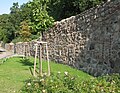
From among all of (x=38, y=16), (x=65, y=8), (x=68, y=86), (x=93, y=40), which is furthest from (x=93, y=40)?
(x=65, y=8)

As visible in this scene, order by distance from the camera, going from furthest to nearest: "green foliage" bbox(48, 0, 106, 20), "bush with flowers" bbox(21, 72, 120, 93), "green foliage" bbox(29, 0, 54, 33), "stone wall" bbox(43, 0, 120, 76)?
"green foliage" bbox(48, 0, 106, 20)
"green foliage" bbox(29, 0, 54, 33)
"stone wall" bbox(43, 0, 120, 76)
"bush with flowers" bbox(21, 72, 120, 93)

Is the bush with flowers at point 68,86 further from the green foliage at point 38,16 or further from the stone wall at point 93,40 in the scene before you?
the green foliage at point 38,16

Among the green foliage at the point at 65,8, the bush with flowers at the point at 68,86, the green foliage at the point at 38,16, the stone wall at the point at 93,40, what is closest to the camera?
the bush with flowers at the point at 68,86

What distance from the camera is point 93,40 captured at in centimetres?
1341

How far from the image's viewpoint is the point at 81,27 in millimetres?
14922

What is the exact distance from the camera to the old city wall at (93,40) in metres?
11.5

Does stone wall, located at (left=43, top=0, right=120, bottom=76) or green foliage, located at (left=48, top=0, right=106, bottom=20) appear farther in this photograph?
green foliage, located at (left=48, top=0, right=106, bottom=20)

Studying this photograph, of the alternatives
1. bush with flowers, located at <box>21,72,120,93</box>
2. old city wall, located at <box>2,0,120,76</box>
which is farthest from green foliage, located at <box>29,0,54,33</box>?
bush with flowers, located at <box>21,72,120,93</box>

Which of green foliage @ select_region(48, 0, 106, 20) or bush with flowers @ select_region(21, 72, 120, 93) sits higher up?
green foliage @ select_region(48, 0, 106, 20)

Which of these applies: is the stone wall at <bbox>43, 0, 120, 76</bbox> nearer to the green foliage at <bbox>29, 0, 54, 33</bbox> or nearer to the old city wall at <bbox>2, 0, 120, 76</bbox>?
the old city wall at <bbox>2, 0, 120, 76</bbox>

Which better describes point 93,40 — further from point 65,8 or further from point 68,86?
point 65,8

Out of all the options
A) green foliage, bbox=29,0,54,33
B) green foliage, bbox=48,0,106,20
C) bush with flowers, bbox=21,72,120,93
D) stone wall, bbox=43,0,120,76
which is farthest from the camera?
green foliage, bbox=48,0,106,20

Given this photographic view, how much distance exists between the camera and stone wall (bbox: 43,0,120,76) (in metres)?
11.5

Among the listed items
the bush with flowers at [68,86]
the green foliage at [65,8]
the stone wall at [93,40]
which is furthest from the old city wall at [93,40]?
the green foliage at [65,8]
